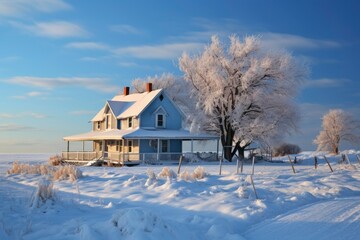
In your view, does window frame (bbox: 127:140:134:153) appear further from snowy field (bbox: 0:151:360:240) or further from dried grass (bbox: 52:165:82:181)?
snowy field (bbox: 0:151:360:240)

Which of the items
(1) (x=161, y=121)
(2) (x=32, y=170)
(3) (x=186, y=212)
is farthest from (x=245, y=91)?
(3) (x=186, y=212)

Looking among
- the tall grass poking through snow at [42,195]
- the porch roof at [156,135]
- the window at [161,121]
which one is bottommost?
the tall grass poking through snow at [42,195]

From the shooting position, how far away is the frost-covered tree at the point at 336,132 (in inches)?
2753

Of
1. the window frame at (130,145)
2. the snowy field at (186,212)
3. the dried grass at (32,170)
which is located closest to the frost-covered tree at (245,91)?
the window frame at (130,145)

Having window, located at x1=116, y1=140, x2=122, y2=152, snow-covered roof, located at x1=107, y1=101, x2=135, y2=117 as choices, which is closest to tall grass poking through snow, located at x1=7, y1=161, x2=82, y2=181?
window, located at x1=116, y1=140, x2=122, y2=152

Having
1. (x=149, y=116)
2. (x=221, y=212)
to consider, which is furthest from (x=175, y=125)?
(x=221, y=212)

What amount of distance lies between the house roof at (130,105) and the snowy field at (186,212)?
81.5ft

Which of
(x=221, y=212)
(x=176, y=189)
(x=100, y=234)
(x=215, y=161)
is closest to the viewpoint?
(x=100, y=234)

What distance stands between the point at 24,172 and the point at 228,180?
11710mm

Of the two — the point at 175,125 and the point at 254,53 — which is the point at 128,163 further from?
the point at 254,53

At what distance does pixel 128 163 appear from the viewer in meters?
37.3

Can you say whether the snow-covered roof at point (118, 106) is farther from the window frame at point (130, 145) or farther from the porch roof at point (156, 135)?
the window frame at point (130, 145)

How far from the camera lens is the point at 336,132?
70.4 metres

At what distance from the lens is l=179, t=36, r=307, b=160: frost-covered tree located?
1617 inches
